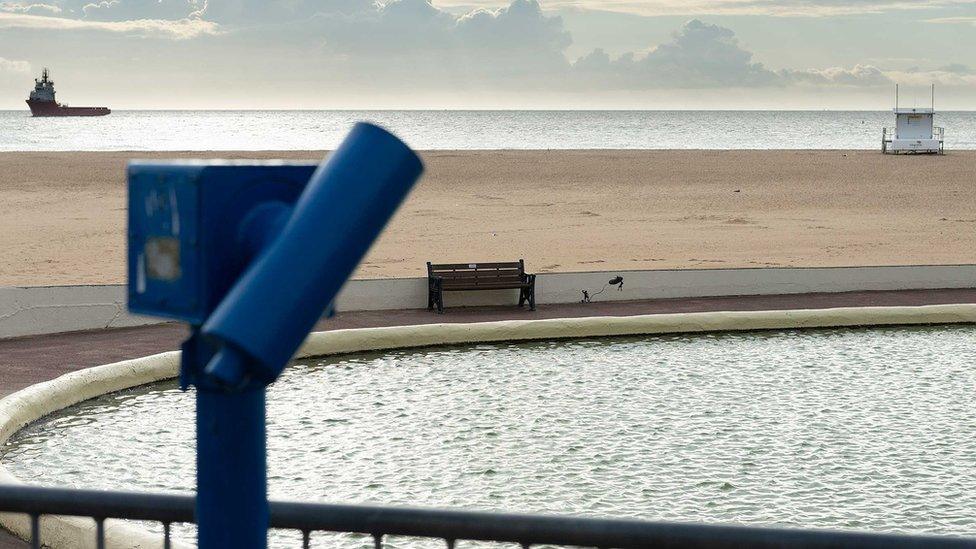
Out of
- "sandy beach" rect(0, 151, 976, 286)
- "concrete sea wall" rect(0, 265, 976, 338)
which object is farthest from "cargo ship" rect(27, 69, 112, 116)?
"concrete sea wall" rect(0, 265, 976, 338)

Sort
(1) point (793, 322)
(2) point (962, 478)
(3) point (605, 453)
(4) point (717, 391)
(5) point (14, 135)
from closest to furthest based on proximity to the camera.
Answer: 1. (2) point (962, 478)
2. (3) point (605, 453)
3. (4) point (717, 391)
4. (1) point (793, 322)
5. (5) point (14, 135)

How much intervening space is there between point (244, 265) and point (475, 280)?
15.9 meters

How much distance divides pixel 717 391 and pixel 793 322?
390cm

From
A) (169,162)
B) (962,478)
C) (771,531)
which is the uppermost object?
(169,162)

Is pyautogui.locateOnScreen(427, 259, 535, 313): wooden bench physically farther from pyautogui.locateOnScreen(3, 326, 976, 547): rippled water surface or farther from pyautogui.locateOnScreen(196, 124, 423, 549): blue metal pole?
pyautogui.locateOnScreen(196, 124, 423, 549): blue metal pole

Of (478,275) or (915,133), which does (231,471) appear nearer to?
(478,275)

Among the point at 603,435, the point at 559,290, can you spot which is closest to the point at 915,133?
the point at 559,290

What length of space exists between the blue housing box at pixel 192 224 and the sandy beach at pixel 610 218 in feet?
70.5

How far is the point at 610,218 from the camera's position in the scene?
3547 centimetres

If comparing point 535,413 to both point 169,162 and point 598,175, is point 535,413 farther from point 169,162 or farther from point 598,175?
point 598,175

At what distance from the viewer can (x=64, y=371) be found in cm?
1380

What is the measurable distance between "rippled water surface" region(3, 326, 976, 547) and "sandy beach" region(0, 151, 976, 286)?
10118mm

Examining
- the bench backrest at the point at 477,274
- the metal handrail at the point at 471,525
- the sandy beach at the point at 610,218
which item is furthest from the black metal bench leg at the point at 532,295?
the metal handrail at the point at 471,525

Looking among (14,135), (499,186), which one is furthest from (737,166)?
(14,135)
